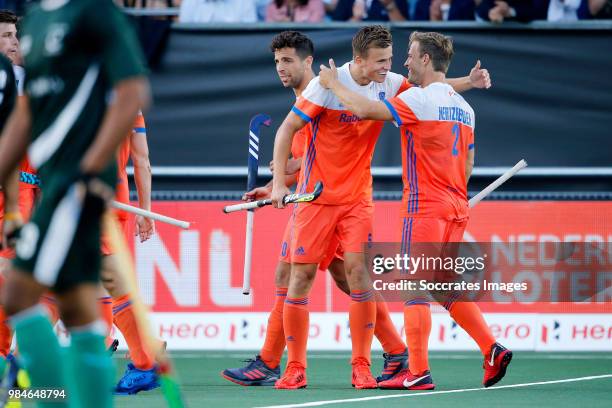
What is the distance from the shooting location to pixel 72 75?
4.55 metres

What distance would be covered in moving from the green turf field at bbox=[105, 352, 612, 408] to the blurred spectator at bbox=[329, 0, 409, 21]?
3.38 metres

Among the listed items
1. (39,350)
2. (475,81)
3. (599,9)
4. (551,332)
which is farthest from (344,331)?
(39,350)

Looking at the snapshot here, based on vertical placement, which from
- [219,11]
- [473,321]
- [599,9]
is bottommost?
[473,321]

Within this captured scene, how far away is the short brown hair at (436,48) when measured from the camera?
8.04 m

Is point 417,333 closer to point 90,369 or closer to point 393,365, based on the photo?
point 393,365

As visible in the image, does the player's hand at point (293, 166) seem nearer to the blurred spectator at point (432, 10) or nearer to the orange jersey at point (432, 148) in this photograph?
the orange jersey at point (432, 148)

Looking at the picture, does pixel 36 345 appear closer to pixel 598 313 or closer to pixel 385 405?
pixel 385 405

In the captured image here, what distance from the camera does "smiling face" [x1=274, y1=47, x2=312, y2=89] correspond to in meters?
8.52

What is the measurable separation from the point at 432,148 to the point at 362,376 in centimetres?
151

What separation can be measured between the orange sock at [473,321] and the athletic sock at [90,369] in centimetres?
385

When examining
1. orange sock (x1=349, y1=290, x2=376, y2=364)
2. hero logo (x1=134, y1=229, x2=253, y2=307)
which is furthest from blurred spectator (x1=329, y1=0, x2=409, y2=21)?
orange sock (x1=349, y1=290, x2=376, y2=364)

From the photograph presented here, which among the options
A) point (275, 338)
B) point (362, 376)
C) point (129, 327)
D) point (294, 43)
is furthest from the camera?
point (275, 338)

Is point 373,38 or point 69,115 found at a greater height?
point 373,38

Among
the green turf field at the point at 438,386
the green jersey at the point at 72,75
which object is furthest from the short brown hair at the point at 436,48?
the green jersey at the point at 72,75
